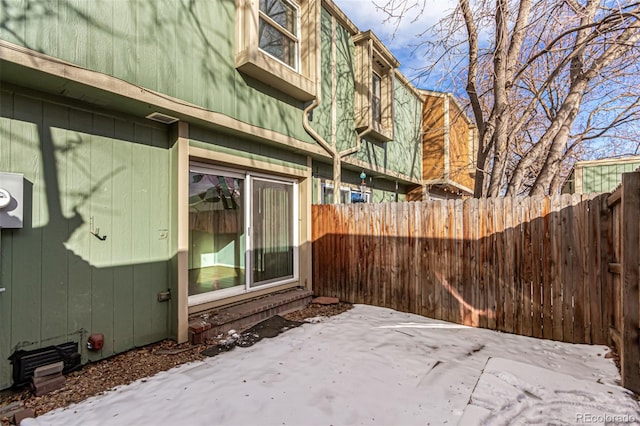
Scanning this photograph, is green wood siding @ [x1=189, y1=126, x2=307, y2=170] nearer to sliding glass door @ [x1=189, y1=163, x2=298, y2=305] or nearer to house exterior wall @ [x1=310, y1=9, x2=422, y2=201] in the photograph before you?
sliding glass door @ [x1=189, y1=163, x2=298, y2=305]

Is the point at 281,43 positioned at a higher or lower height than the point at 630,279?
higher

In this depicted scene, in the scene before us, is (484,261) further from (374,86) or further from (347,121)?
(374,86)

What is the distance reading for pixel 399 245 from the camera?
462 centimetres

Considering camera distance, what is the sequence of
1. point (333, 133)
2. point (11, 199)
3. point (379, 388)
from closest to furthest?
point (11, 199) → point (379, 388) → point (333, 133)

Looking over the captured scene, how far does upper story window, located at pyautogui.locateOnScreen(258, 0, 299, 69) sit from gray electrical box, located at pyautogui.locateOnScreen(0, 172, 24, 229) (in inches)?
130

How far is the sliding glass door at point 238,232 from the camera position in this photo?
4.30 meters

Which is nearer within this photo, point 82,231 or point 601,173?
point 82,231

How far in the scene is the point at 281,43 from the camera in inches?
190

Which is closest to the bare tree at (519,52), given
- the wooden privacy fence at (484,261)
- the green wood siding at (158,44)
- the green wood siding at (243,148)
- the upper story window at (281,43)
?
the upper story window at (281,43)

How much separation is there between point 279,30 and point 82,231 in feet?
→ 12.8

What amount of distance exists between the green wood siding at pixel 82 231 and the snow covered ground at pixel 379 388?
772mm

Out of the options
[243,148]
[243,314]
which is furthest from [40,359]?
[243,148]

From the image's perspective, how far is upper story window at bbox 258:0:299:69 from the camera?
450 cm

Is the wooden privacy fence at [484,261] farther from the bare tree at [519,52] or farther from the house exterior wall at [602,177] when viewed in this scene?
the house exterior wall at [602,177]
